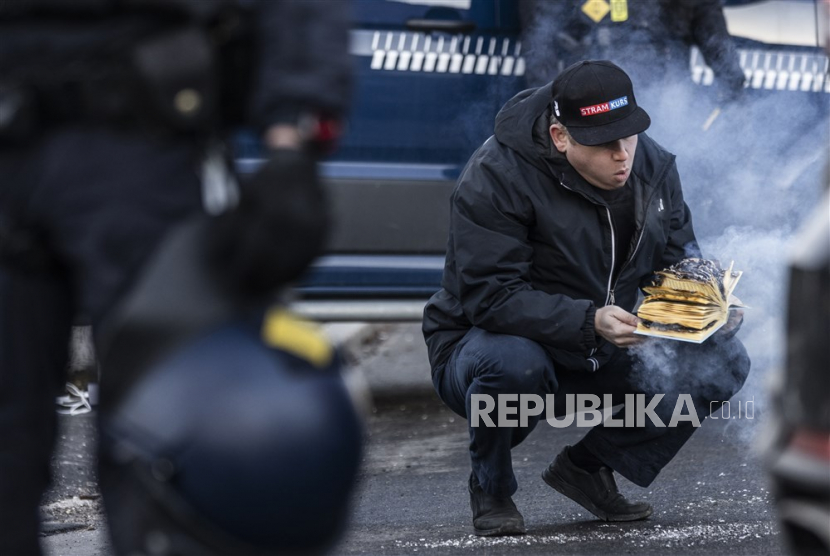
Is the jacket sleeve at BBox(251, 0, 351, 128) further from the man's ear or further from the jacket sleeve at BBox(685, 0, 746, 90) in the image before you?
the jacket sleeve at BBox(685, 0, 746, 90)

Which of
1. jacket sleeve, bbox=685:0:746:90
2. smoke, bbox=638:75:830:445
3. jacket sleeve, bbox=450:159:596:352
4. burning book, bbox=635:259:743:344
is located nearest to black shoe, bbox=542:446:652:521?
jacket sleeve, bbox=450:159:596:352

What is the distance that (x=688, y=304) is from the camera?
3.55 m

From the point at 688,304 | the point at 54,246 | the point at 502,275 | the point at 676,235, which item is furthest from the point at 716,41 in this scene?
the point at 54,246

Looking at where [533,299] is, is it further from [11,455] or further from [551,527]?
[11,455]

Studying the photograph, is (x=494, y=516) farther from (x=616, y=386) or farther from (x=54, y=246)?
(x=54, y=246)

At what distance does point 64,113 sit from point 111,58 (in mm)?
103

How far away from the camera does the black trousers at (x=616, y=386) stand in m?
3.57

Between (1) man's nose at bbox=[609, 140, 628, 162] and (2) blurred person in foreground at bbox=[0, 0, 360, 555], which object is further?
(1) man's nose at bbox=[609, 140, 628, 162]

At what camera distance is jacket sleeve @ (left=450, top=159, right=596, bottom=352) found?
3.56 m

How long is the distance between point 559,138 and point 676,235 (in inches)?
19.1

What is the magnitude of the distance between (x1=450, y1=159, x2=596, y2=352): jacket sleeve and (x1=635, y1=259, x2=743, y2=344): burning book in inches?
6.7
